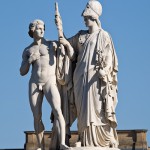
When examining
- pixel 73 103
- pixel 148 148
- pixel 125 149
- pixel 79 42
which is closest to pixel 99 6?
pixel 79 42

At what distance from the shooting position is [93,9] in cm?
2641

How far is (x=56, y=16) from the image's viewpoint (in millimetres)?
26016

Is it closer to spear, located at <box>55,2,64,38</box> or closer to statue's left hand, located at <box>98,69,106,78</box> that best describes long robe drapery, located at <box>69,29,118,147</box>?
statue's left hand, located at <box>98,69,106,78</box>

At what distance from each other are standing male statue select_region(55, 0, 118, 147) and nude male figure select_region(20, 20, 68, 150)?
509mm

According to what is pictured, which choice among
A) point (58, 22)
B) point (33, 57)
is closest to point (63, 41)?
point (58, 22)

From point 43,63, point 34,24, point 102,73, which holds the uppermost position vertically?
point 34,24

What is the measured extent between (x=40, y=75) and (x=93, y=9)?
2.41 meters

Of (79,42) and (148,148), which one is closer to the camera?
(79,42)

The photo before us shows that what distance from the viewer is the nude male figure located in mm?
25781

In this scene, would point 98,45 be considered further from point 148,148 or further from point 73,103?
point 148,148

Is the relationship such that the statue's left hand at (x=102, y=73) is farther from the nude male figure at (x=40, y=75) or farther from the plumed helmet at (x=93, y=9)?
the plumed helmet at (x=93, y=9)

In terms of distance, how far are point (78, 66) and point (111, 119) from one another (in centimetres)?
175

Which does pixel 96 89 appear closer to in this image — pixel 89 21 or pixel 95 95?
pixel 95 95

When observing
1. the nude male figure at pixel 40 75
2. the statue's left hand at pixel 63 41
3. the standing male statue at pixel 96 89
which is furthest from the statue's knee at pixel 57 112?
the statue's left hand at pixel 63 41
